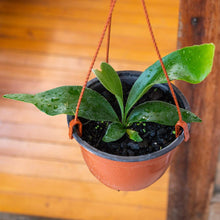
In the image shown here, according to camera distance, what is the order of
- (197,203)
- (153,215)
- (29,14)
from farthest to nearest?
1. (29,14)
2. (153,215)
3. (197,203)

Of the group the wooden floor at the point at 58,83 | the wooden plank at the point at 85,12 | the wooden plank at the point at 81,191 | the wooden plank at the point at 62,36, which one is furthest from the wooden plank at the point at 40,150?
the wooden plank at the point at 85,12

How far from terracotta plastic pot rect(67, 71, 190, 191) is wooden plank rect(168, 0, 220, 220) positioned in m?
0.20

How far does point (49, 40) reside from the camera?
2.49 meters

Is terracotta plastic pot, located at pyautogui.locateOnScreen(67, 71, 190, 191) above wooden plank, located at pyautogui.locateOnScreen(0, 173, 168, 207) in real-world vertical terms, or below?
above

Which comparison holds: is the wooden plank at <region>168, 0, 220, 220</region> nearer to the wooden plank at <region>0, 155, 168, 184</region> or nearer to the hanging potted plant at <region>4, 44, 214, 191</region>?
the hanging potted plant at <region>4, 44, 214, 191</region>

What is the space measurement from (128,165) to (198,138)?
51cm

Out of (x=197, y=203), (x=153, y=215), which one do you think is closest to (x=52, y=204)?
(x=153, y=215)

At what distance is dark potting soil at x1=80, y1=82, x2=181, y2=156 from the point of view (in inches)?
29.9

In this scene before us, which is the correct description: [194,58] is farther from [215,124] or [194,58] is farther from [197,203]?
[197,203]

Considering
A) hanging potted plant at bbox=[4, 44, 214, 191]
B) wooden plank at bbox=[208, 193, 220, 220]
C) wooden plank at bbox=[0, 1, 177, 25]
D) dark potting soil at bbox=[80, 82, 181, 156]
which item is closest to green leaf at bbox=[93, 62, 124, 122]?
hanging potted plant at bbox=[4, 44, 214, 191]

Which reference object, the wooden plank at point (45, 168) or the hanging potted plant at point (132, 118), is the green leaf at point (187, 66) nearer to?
the hanging potted plant at point (132, 118)

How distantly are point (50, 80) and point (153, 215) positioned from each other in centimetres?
109

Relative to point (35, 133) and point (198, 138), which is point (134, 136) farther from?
point (35, 133)

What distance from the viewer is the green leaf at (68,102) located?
66 centimetres
